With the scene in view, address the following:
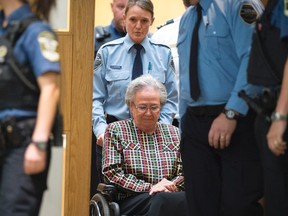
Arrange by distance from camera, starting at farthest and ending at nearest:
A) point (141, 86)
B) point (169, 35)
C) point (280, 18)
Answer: point (169, 35) → point (141, 86) → point (280, 18)

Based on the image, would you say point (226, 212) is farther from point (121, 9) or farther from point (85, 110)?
point (121, 9)

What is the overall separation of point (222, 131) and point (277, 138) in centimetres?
45

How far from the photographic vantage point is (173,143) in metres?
4.20

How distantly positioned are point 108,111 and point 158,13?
7.62ft

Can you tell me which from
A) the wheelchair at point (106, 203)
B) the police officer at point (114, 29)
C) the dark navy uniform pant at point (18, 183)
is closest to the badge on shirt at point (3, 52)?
the dark navy uniform pant at point (18, 183)

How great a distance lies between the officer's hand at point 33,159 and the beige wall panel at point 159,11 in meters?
4.28

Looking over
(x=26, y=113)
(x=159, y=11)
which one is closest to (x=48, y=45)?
(x=26, y=113)

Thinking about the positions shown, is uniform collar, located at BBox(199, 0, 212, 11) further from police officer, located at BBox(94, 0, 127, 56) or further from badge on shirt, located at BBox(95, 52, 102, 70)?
police officer, located at BBox(94, 0, 127, 56)

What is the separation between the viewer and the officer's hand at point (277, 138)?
2467 millimetres

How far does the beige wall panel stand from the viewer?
21.7ft

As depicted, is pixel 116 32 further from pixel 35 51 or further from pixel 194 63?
pixel 35 51

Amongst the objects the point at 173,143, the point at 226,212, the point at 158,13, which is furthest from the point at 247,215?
the point at 158,13

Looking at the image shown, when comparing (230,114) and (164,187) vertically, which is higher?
(230,114)

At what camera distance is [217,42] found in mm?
3018
